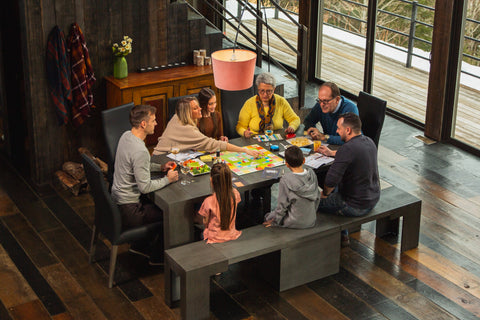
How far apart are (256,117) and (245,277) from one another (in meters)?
1.71

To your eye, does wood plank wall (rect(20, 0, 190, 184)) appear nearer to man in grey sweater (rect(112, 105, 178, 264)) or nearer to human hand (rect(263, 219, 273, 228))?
man in grey sweater (rect(112, 105, 178, 264))

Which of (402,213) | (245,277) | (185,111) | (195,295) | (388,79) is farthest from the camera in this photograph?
(388,79)

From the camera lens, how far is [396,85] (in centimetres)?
892

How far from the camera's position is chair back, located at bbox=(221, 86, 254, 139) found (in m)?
6.93

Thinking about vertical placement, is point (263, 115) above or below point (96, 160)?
above

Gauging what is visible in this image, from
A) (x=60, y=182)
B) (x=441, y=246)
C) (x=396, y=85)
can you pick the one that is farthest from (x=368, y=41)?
(x=60, y=182)

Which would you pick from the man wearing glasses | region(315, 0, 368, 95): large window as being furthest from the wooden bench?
region(315, 0, 368, 95): large window

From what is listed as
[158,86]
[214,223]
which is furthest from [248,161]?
[158,86]

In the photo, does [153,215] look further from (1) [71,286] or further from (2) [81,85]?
(2) [81,85]

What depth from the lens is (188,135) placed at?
5961 mm

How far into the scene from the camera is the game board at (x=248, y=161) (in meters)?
5.71

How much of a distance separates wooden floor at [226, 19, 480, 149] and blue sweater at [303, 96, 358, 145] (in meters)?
2.19

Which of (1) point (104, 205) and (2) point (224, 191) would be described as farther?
(1) point (104, 205)

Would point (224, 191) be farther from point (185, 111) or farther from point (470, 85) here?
point (470, 85)
